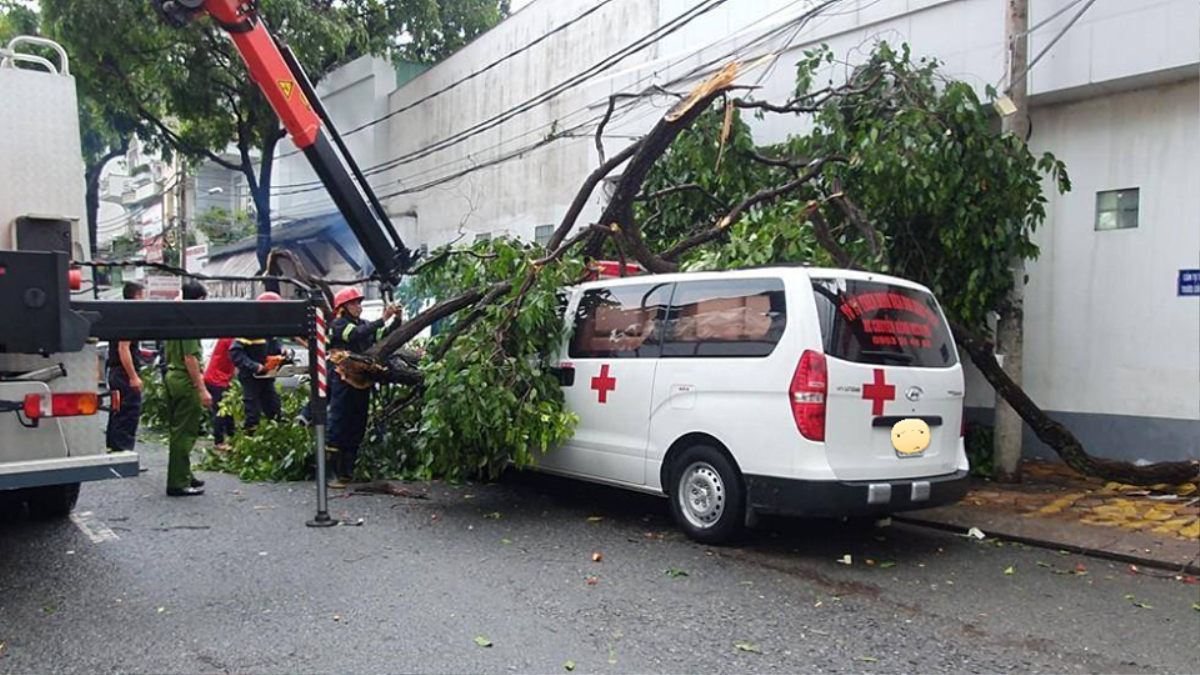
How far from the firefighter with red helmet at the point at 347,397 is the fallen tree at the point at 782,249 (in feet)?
0.65

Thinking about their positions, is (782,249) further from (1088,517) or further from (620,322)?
(1088,517)

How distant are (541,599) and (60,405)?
9.48 feet

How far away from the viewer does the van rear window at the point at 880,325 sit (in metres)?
5.70

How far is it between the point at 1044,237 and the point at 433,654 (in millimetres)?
7547

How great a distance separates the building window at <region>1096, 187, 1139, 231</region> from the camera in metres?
8.47

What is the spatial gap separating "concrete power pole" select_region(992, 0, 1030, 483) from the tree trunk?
0.46 ft

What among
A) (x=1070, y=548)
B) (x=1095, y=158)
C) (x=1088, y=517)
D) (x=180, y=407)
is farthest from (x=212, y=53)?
(x=1070, y=548)

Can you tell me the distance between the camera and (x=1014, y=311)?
27.8 feet

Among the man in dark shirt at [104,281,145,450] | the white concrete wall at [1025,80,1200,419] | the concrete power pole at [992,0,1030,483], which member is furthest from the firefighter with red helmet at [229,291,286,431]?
the white concrete wall at [1025,80,1200,419]

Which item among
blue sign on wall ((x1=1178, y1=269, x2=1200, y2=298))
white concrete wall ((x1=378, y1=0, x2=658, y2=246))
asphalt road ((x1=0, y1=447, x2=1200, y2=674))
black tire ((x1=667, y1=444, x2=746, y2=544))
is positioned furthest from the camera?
white concrete wall ((x1=378, y1=0, x2=658, y2=246))

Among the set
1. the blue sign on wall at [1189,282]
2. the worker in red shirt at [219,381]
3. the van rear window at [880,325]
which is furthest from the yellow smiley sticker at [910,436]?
the worker in red shirt at [219,381]

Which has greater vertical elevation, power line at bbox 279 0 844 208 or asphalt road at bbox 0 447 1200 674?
power line at bbox 279 0 844 208

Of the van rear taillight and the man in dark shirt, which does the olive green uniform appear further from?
the van rear taillight

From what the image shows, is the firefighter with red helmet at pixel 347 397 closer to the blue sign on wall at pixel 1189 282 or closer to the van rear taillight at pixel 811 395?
the van rear taillight at pixel 811 395
